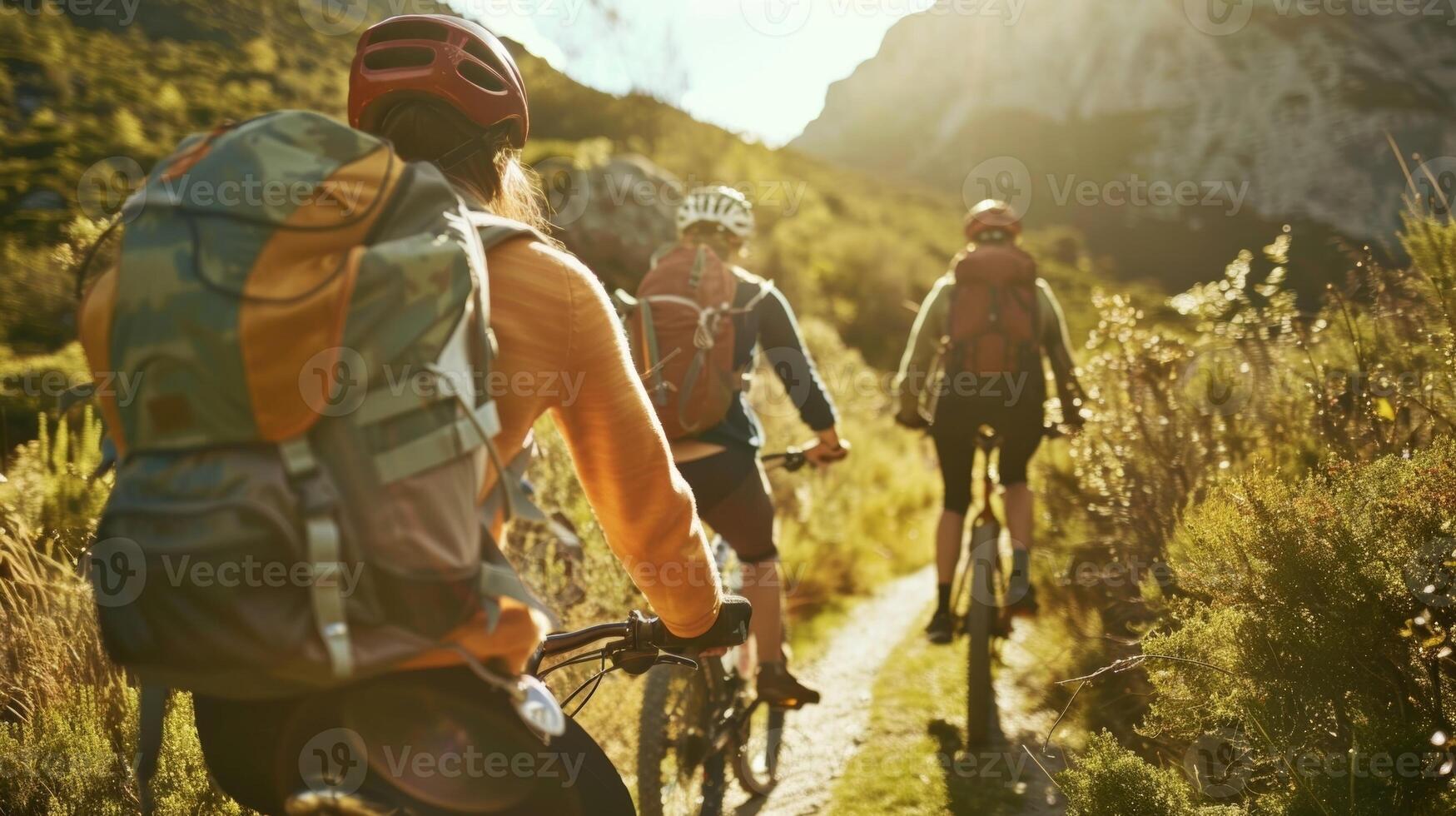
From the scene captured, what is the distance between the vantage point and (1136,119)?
236ft

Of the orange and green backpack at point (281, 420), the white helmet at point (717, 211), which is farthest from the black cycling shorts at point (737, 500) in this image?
the orange and green backpack at point (281, 420)

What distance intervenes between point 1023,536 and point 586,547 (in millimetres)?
2474

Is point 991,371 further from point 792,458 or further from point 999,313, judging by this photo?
point 792,458

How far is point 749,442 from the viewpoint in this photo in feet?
12.4

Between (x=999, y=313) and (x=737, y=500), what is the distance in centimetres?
200

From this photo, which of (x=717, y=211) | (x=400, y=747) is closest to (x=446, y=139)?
(x=400, y=747)

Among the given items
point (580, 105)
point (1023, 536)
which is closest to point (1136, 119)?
point (580, 105)

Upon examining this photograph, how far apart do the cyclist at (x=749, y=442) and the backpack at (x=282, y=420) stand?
2527 millimetres

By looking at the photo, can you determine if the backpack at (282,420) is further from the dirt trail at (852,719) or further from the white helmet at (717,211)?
the dirt trail at (852,719)

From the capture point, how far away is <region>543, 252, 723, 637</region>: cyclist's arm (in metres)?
1.45

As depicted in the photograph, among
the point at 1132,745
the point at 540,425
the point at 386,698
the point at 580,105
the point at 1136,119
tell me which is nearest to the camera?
the point at 386,698

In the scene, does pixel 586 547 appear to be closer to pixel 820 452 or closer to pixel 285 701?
pixel 820 452

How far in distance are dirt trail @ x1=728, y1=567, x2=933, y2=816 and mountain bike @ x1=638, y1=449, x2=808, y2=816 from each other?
0.15 m

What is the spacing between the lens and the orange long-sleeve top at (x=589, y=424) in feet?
4.49
